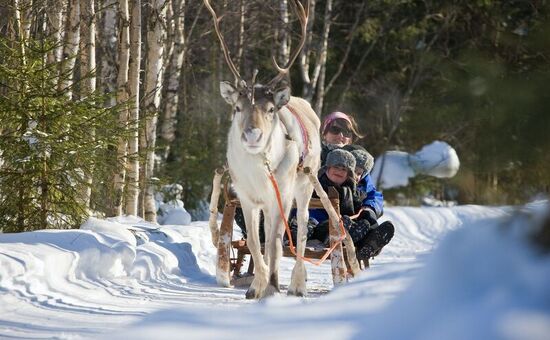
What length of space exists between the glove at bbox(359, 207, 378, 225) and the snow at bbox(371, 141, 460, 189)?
17.5 meters

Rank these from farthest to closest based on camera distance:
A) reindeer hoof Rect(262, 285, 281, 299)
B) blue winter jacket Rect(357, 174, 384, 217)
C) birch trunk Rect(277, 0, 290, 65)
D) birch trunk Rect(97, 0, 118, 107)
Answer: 1. birch trunk Rect(277, 0, 290, 65)
2. birch trunk Rect(97, 0, 118, 107)
3. blue winter jacket Rect(357, 174, 384, 217)
4. reindeer hoof Rect(262, 285, 281, 299)

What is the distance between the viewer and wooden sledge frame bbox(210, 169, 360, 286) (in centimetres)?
768

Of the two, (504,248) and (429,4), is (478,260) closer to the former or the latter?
(504,248)

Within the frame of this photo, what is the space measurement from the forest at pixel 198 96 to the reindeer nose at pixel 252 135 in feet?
4.92

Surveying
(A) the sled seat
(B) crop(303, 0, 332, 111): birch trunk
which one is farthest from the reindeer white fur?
(B) crop(303, 0, 332, 111): birch trunk

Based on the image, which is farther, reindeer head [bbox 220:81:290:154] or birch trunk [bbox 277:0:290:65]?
birch trunk [bbox 277:0:290:65]

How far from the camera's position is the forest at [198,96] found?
3303 mm

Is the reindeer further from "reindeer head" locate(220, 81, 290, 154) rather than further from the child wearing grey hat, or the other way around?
the child wearing grey hat

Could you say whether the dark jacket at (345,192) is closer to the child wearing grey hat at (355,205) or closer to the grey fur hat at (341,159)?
the child wearing grey hat at (355,205)

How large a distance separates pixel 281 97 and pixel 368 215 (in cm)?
213

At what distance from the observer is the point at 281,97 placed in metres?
6.99

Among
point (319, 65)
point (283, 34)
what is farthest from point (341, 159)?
point (319, 65)

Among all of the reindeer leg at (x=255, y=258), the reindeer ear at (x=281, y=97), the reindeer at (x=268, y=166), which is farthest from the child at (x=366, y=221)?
the reindeer ear at (x=281, y=97)

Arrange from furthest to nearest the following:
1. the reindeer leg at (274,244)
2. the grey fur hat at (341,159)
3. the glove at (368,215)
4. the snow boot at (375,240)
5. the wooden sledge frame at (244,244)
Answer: the glove at (368,215) → the grey fur hat at (341,159) → the snow boot at (375,240) → the wooden sledge frame at (244,244) → the reindeer leg at (274,244)
